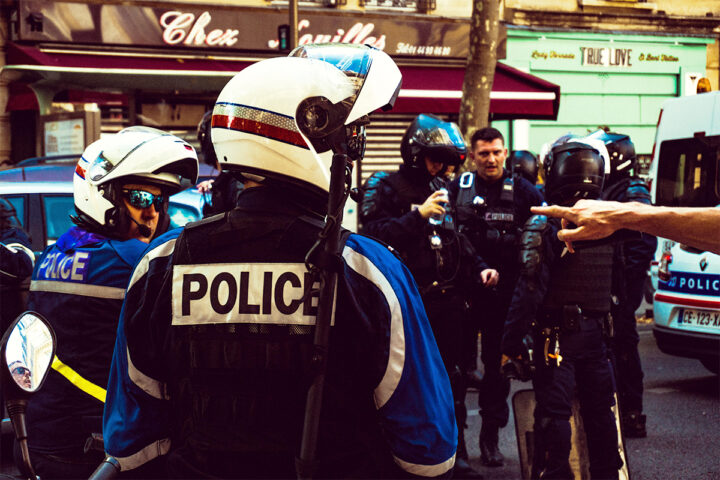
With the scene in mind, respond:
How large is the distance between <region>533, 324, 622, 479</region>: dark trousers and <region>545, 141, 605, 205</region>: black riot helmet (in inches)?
26.8

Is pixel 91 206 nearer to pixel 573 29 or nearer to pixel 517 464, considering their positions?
pixel 517 464

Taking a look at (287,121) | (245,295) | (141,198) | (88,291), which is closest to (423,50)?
(141,198)

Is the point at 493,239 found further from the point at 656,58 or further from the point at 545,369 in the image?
the point at 656,58

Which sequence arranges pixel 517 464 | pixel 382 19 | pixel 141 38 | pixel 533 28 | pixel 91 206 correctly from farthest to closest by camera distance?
pixel 533 28
pixel 382 19
pixel 141 38
pixel 517 464
pixel 91 206

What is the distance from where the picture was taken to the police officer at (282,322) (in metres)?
1.96

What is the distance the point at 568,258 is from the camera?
14.4 ft

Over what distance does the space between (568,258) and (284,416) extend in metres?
2.74

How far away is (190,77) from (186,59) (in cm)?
132

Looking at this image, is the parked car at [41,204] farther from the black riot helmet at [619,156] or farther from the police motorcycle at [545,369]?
the police motorcycle at [545,369]

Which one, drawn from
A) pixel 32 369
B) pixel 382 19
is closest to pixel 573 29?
pixel 382 19

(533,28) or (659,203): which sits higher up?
(533,28)

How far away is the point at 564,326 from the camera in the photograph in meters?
4.40

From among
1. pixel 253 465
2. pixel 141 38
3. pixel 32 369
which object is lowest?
pixel 253 465

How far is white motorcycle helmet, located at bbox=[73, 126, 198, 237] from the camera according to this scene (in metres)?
3.14
